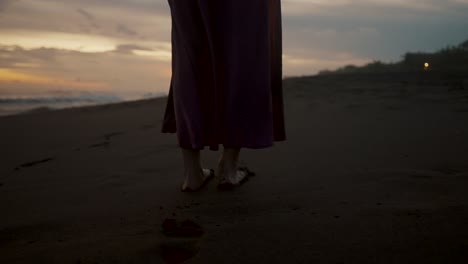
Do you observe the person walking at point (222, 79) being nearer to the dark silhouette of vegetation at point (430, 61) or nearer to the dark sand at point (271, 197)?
the dark sand at point (271, 197)

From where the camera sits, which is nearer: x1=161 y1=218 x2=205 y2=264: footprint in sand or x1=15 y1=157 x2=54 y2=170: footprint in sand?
x1=161 y1=218 x2=205 y2=264: footprint in sand

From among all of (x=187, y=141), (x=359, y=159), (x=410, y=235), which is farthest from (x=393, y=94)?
(x=410, y=235)

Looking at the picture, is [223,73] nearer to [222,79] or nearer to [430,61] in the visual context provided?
[222,79]

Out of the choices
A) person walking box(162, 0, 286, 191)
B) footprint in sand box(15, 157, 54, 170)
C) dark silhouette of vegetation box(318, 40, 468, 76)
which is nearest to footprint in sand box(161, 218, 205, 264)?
person walking box(162, 0, 286, 191)

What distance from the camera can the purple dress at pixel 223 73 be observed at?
1.91 m

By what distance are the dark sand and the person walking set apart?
0.23 meters

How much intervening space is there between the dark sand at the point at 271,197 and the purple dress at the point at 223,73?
28 cm

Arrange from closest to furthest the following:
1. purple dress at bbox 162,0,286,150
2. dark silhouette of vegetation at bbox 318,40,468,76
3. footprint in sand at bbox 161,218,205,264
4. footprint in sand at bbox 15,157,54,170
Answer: footprint in sand at bbox 161,218,205,264 → purple dress at bbox 162,0,286,150 → footprint in sand at bbox 15,157,54,170 → dark silhouette of vegetation at bbox 318,40,468,76

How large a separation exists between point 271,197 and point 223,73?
0.61m

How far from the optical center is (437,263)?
42.0 inches

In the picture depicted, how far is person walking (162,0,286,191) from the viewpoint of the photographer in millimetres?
1911

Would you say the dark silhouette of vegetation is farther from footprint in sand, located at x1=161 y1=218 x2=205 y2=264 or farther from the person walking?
footprint in sand, located at x1=161 y1=218 x2=205 y2=264

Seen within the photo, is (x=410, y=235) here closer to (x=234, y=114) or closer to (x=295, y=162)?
(x=234, y=114)

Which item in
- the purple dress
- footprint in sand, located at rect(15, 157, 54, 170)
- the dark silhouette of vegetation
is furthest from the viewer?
the dark silhouette of vegetation
